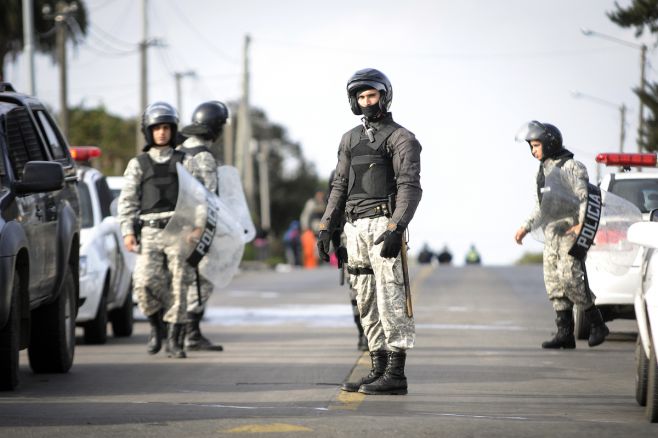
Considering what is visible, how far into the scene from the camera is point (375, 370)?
1034 cm

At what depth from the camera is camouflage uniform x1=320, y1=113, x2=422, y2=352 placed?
10109 millimetres

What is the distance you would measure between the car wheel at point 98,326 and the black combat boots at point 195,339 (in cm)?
132

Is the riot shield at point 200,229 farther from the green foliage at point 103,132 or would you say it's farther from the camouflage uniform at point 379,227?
the green foliage at point 103,132

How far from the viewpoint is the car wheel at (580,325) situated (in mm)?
14828

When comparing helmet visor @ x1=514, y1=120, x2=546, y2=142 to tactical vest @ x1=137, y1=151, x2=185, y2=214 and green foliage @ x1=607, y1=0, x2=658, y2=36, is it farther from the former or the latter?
green foliage @ x1=607, y1=0, x2=658, y2=36

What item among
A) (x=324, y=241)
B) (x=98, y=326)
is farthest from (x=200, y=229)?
(x=324, y=241)

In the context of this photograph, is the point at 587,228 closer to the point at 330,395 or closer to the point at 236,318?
the point at 330,395

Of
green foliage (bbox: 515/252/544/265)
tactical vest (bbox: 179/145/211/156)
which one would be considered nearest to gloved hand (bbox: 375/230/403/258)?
tactical vest (bbox: 179/145/211/156)

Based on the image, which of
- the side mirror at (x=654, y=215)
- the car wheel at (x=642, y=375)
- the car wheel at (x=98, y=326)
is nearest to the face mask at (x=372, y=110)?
the side mirror at (x=654, y=215)

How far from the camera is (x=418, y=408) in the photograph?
Result: 30.8ft

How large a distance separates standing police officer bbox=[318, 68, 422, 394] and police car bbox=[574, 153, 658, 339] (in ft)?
12.9

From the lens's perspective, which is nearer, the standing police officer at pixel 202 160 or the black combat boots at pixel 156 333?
the black combat boots at pixel 156 333

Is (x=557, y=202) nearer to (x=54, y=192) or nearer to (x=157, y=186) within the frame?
(x=157, y=186)

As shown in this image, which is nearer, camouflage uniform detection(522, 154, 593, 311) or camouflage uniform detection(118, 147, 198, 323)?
camouflage uniform detection(522, 154, 593, 311)
